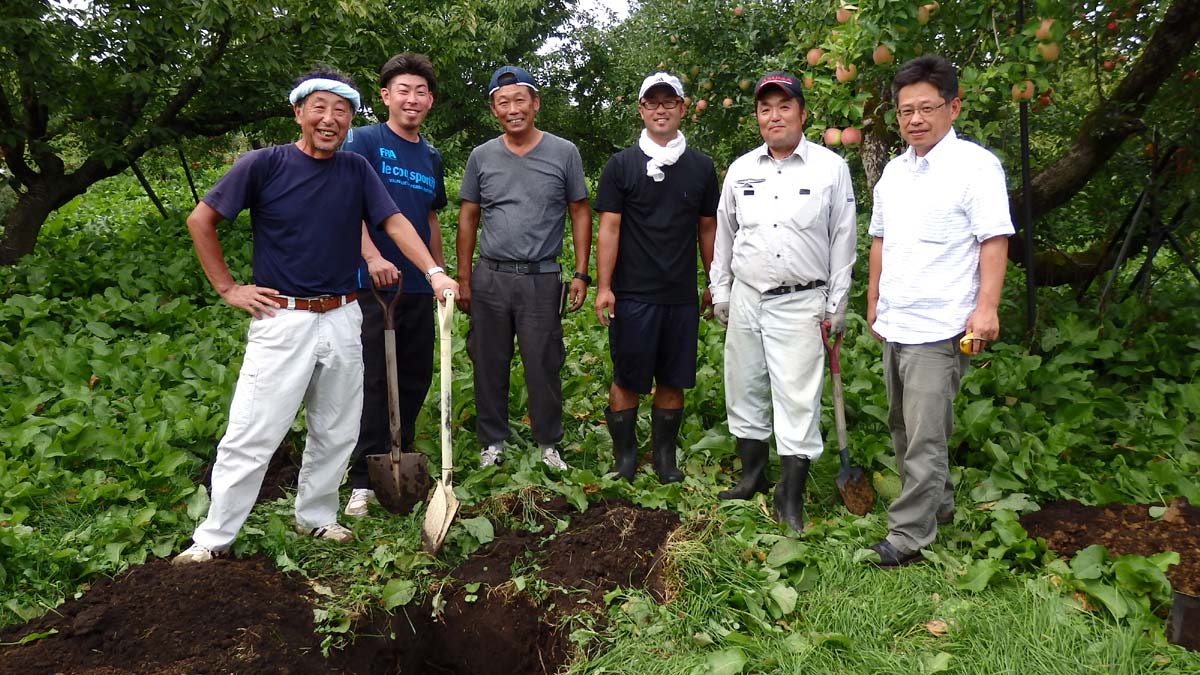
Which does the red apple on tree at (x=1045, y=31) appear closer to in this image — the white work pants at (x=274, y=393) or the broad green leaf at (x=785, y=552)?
the broad green leaf at (x=785, y=552)

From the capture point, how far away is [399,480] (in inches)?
174

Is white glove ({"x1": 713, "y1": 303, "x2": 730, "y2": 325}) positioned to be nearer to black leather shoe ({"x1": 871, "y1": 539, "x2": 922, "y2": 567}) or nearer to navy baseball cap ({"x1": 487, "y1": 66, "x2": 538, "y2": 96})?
black leather shoe ({"x1": 871, "y1": 539, "x2": 922, "y2": 567})

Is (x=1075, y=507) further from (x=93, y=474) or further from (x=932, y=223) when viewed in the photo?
(x=93, y=474)

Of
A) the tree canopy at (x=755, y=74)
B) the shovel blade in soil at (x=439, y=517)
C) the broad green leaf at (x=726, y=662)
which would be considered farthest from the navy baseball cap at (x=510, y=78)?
the broad green leaf at (x=726, y=662)

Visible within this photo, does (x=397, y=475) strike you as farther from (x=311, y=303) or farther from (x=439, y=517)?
(x=311, y=303)

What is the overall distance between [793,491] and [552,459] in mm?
1313

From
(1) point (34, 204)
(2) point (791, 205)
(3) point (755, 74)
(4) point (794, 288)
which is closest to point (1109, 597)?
(4) point (794, 288)

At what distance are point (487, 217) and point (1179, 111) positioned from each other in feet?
15.7

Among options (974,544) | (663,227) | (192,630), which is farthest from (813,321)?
(192,630)

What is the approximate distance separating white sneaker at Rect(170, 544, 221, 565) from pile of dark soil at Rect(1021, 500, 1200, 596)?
3561mm

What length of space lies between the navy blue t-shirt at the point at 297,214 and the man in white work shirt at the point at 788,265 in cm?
176

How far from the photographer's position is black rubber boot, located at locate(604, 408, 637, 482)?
4.84 m

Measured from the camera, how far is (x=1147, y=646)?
3.24 meters

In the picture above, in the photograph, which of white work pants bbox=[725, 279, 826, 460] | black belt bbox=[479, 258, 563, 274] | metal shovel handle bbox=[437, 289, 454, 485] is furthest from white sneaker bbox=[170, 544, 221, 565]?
white work pants bbox=[725, 279, 826, 460]
